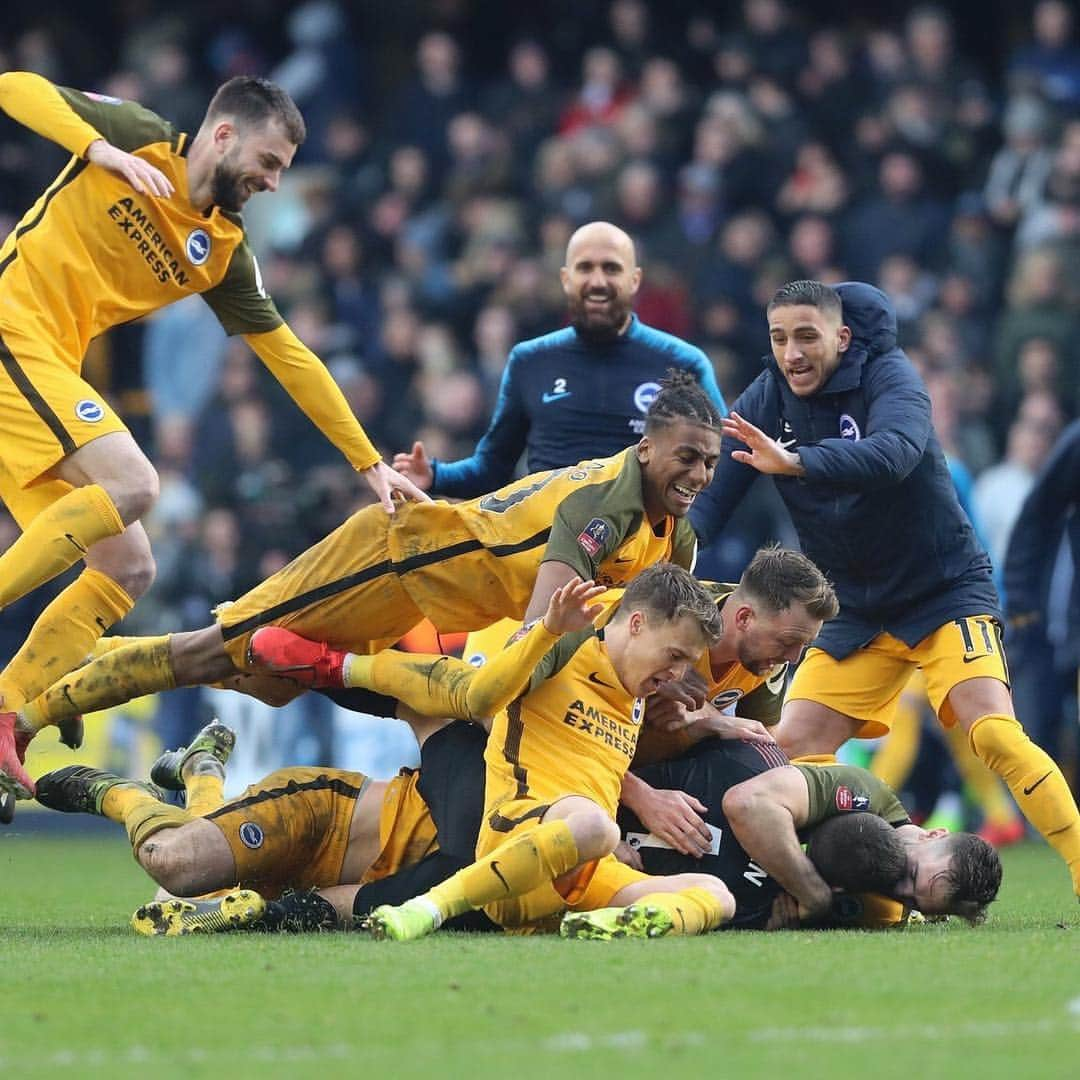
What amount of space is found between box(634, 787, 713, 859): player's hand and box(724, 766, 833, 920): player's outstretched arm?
0.15 m

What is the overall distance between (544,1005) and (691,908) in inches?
60.8

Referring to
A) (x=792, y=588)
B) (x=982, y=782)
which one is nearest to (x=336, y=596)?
(x=792, y=588)

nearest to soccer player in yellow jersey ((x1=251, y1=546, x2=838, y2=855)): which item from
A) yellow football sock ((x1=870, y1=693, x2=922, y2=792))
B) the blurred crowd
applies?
yellow football sock ((x1=870, y1=693, x2=922, y2=792))

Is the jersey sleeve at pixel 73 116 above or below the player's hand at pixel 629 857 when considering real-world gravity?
above

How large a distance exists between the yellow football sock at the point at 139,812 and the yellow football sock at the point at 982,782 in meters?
5.76

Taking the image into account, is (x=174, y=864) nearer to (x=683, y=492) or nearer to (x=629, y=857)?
(x=629, y=857)

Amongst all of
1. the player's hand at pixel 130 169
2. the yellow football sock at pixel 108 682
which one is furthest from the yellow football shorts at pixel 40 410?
the yellow football sock at pixel 108 682

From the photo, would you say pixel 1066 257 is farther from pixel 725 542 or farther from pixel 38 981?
pixel 38 981

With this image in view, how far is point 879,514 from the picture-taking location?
8242mm

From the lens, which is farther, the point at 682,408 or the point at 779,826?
the point at 682,408

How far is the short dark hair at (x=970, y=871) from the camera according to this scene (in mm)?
7016

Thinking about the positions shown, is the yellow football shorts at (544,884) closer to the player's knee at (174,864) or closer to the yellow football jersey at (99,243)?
the player's knee at (174,864)

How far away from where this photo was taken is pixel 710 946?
646 centimetres

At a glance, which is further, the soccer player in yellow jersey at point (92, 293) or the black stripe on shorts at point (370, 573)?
the black stripe on shorts at point (370, 573)
